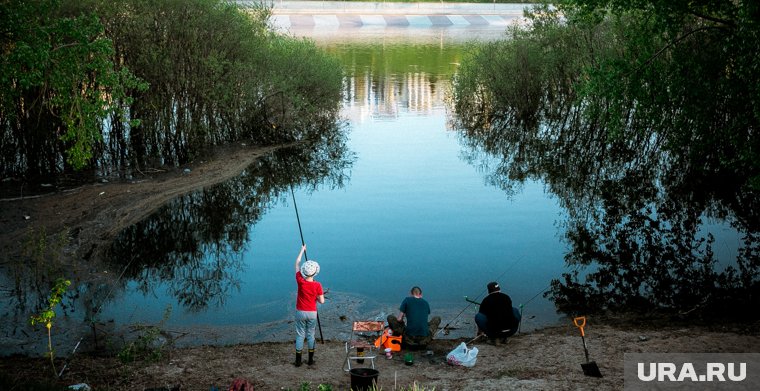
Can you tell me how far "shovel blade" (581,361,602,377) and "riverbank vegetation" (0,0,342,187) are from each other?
12.1 m

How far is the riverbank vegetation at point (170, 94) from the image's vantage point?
25688 mm

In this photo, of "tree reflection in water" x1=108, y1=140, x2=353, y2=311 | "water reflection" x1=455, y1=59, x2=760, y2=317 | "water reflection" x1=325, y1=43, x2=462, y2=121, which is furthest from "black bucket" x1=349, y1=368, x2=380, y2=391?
"water reflection" x1=325, y1=43, x2=462, y2=121

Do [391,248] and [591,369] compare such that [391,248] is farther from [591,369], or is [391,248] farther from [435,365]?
[591,369]

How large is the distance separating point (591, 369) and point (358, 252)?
939 centimetres

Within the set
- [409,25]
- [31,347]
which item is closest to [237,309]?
[31,347]

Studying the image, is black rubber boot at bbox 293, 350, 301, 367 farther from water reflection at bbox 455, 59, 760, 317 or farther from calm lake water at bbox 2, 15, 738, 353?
water reflection at bbox 455, 59, 760, 317

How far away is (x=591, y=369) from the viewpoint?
12.1 m

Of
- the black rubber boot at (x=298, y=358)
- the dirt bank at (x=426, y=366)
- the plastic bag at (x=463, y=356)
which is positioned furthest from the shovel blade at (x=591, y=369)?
the black rubber boot at (x=298, y=358)

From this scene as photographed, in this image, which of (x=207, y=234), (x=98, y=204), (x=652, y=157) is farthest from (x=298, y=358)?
(x=652, y=157)

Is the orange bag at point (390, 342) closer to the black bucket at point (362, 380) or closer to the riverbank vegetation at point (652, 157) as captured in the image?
the black bucket at point (362, 380)

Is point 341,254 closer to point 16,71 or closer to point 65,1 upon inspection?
point 16,71

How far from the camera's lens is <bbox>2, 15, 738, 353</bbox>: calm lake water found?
16.3m

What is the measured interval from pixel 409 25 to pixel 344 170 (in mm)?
56846

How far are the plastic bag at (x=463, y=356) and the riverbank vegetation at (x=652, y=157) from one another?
14.3ft
